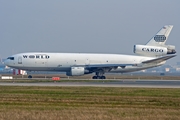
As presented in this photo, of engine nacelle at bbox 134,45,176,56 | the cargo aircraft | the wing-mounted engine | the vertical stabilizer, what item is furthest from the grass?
the vertical stabilizer

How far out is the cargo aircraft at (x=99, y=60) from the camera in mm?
66625

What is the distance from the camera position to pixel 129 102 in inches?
1049

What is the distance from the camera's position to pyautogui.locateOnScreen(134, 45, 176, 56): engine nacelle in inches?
2788

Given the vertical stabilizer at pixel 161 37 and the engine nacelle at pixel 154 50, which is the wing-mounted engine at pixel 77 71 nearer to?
the engine nacelle at pixel 154 50

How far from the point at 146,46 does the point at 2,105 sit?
50402mm

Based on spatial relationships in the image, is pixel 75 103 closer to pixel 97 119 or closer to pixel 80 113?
pixel 80 113

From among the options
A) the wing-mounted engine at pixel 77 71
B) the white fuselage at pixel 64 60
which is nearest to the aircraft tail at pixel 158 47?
the white fuselage at pixel 64 60

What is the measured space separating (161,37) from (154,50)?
2.64 meters

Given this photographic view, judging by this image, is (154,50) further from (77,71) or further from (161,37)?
(77,71)

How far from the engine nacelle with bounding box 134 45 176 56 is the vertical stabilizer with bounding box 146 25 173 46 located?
0.90 m

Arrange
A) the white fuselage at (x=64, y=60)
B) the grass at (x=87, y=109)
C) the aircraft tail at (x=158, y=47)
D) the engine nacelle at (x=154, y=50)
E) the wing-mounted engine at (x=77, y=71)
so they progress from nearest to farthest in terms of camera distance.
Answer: the grass at (x=87, y=109), the white fuselage at (x=64, y=60), the wing-mounted engine at (x=77, y=71), the engine nacelle at (x=154, y=50), the aircraft tail at (x=158, y=47)

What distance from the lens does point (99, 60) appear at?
228 ft

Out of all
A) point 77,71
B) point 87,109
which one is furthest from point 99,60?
point 87,109

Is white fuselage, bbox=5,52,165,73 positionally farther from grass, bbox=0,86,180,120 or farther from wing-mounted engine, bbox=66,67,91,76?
grass, bbox=0,86,180,120
